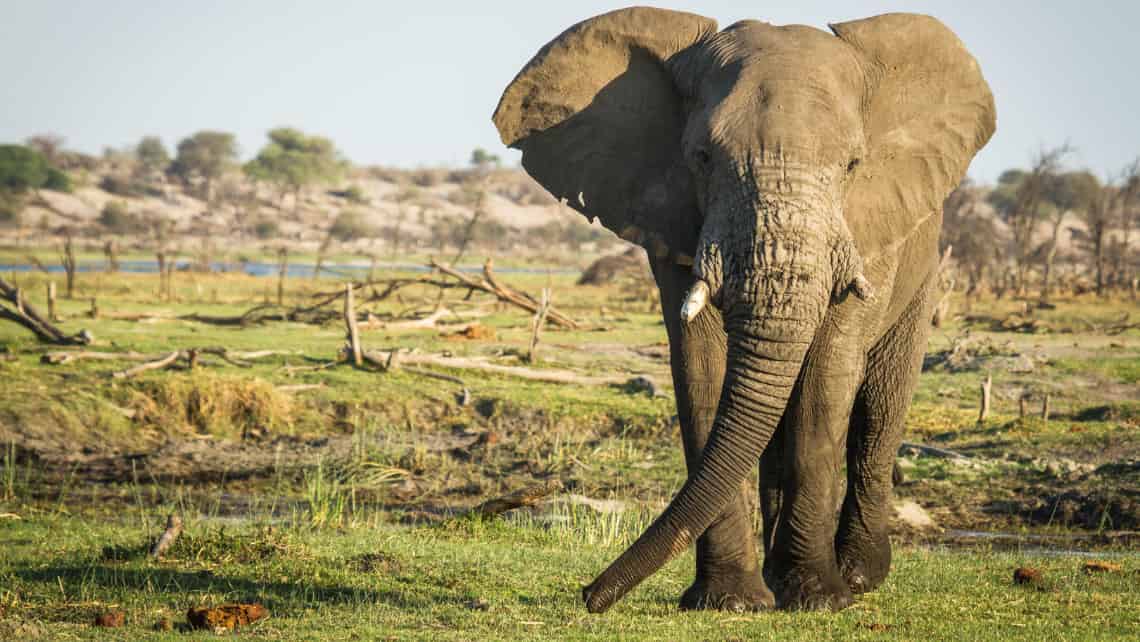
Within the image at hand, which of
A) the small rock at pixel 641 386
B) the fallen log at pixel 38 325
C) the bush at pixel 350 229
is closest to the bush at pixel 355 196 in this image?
the bush at pixel 350 229

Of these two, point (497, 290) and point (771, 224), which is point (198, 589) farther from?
point (497, 290)

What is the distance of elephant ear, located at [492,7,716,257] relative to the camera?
23.9 ft

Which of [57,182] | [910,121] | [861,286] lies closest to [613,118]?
[910,121]

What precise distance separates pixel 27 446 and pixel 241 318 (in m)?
9.90

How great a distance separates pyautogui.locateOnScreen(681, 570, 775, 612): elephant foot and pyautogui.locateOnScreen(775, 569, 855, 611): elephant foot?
0.15 metres

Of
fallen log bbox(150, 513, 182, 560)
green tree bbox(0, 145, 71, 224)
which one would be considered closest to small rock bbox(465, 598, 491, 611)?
fallen log bbox(150, 513, 182, 560)

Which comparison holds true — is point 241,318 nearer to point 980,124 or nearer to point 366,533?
point 366,533

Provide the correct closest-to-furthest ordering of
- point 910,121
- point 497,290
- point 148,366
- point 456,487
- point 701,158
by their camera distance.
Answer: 1. point 701,158
2. point 910,121
3. point 456,487
4. point 148,366
5. point 497,290

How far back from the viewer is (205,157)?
9488 cm

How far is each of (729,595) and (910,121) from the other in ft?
8.69

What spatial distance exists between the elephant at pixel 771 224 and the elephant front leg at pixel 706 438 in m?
0.01

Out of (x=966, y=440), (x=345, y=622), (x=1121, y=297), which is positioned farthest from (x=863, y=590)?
(x=1121, y=297)

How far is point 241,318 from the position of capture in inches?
960

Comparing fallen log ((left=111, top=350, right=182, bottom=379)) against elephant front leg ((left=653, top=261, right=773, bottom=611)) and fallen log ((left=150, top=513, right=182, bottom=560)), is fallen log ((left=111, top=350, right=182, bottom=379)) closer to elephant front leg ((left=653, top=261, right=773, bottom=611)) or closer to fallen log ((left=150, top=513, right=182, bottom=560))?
fallen log ((left=150, top=513, right=182, bottom=560))
